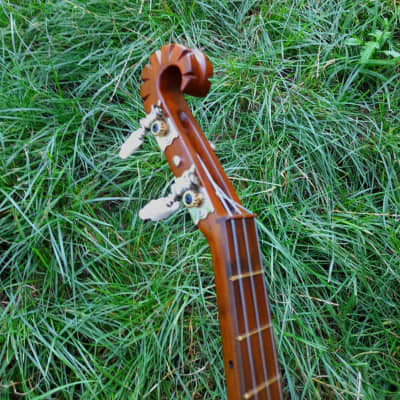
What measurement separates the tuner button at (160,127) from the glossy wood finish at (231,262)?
2 cm

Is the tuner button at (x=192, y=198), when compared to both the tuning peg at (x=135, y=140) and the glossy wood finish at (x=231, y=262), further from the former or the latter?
the tuning peg at (x=135, y=140)

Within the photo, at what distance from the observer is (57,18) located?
4.73 ft

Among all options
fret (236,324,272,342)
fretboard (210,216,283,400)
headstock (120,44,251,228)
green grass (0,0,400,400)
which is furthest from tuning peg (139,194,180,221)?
green grass (0,0,400,400)

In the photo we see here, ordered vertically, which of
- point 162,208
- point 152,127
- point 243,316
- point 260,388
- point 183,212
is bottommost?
point 183,212

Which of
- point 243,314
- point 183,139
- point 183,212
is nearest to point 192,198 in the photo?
point 183,139

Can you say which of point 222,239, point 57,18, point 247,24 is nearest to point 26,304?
point 222,239

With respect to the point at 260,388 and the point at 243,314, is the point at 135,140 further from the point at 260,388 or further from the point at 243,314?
the point at 260,388

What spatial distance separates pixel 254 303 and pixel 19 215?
2.92ft

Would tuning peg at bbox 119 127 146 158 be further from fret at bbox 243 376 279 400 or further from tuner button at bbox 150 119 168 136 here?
fret at bbox 243 376 279 400

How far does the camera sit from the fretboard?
611mm

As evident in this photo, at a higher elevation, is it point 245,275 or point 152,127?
point 152,127

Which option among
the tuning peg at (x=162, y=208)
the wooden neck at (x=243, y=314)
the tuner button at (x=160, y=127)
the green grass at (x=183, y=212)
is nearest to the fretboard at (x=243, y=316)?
the wooden neck at (x=243, y=314)

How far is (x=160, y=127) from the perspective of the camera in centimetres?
70

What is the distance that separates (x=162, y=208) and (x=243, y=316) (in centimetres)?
25
